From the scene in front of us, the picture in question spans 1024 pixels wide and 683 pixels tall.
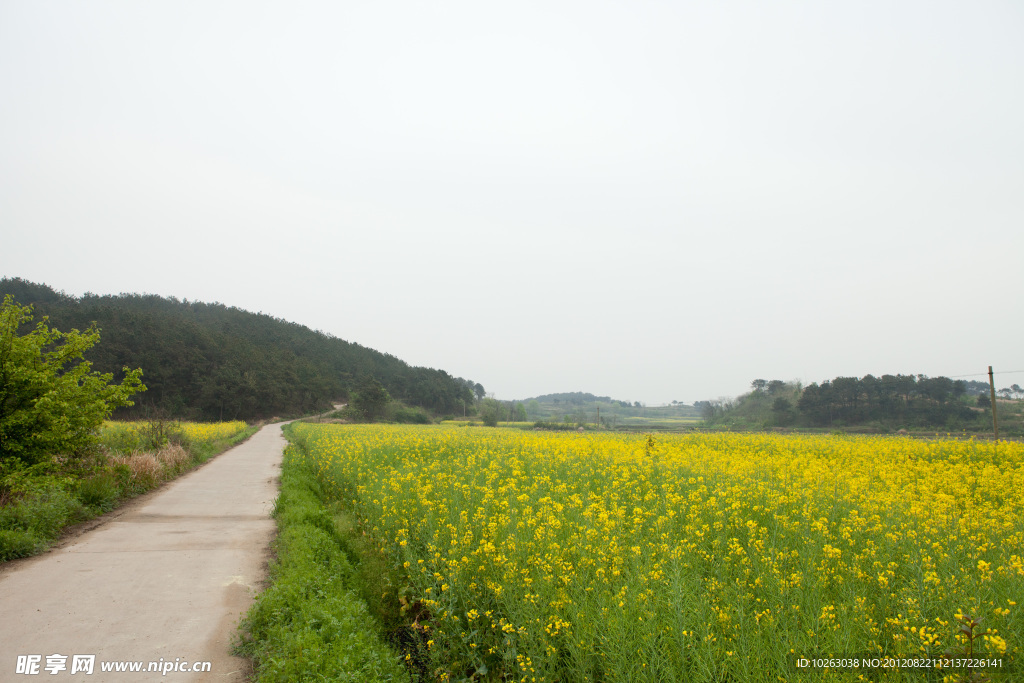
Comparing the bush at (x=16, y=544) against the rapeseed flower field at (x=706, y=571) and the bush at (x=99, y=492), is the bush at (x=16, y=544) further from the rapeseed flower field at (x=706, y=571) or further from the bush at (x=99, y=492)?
the rapeseed flower field at (x=706, y=571)

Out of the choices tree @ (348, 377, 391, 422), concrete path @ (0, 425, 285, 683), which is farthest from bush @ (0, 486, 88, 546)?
tree @ (348, 377, 391, 422)

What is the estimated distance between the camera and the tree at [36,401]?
8.98 metres

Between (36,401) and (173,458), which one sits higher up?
(36,401)

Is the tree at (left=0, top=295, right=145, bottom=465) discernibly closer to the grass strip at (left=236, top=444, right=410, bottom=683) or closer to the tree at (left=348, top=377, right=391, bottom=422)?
the grass strip at (left=236, top=444, right=410, bottom=683)

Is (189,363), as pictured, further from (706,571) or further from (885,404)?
(885,404)

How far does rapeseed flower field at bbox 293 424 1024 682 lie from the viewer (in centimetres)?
316

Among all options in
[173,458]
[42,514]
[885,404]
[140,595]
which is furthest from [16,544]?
[885,404]

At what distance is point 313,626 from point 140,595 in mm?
2489

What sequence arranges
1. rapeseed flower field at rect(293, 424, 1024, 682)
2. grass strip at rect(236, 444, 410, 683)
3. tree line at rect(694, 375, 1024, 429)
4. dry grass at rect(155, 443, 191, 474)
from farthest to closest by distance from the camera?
tree line at rect(694, 375, 1024, 429), dry grass at rect(155, 443, 191, 474), grass strip at rect(236, 444, 410, 683), rapeseed flower field at rect(293, 424, 1024, 682)

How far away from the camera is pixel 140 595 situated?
19.3 ft

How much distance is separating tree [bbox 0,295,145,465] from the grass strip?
5.28 meters

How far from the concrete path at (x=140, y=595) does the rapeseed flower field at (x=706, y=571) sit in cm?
200

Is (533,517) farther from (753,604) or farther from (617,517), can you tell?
(753,604)

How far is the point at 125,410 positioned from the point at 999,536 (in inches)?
2954
